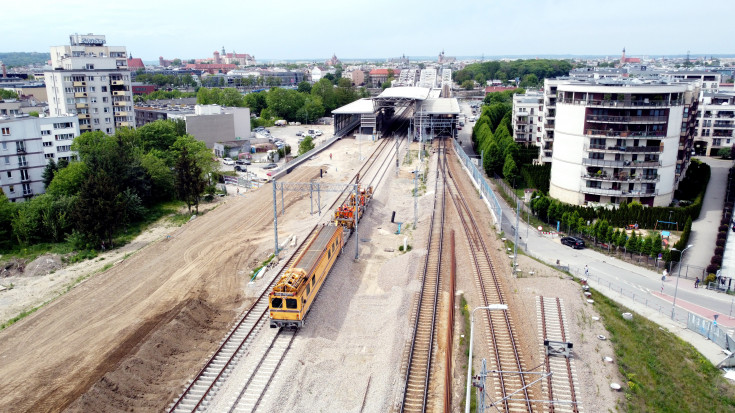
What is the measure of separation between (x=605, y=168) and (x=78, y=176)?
54.0 meters

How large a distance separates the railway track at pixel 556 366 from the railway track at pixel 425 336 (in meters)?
5.47

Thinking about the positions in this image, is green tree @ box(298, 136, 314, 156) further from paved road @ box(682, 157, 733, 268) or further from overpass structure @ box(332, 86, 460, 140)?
paved road @ box(682, 157, 733, 268)

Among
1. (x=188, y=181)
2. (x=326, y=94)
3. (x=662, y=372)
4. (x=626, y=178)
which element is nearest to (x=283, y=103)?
(x=326, y=94)

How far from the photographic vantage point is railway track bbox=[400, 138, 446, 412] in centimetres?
2445

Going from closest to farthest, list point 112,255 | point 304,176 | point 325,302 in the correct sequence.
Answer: point 325,302, point 112,255, point 304,176

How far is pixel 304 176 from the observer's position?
69.2 metres

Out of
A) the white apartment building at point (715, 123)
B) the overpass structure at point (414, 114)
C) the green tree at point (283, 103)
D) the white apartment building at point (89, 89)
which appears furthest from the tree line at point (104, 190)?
the white apartment building at point (715, 123)

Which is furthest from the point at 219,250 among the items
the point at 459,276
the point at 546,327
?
A: the point at 546,327

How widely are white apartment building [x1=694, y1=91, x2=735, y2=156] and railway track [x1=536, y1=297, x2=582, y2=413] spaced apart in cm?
6778

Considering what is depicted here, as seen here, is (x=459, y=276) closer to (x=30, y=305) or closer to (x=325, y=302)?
(x=325, y=302)

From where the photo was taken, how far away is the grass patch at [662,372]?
25500mm

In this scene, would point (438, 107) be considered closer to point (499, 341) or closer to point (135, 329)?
point (499, 341)

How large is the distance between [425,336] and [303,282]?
23.9 feet

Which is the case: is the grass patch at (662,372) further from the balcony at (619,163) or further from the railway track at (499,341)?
the balcony at (619,163)
